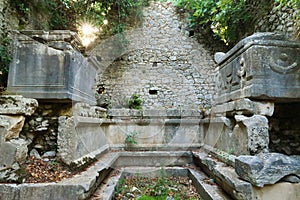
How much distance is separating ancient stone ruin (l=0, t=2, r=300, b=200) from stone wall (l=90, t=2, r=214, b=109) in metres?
2.79

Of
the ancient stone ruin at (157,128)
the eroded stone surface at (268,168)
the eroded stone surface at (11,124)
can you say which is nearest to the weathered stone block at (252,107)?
the ancient stone ruin at (157,128)

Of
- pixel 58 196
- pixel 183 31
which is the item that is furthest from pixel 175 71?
pixel 58 196

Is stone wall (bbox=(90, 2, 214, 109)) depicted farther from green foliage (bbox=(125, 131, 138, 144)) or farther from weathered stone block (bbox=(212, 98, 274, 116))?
weathered stone block (bbox=(212, 98, 274, 116))

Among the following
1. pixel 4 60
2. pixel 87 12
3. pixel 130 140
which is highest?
pixel 87 12

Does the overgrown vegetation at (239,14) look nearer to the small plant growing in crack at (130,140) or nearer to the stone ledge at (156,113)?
the stone ledge at (156,113)

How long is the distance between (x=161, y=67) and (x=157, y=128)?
3.54m

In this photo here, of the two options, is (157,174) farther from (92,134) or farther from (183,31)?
(183,31)

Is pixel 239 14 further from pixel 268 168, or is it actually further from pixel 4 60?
pixel 4 60

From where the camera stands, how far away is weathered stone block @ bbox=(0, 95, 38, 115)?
95.5 inches

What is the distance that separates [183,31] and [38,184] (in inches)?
298

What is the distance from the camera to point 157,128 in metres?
5.11

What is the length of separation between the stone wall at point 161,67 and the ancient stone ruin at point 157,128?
2787 mm

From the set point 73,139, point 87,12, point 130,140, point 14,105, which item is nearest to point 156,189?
point 73,139

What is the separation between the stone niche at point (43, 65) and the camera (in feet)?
9.36
